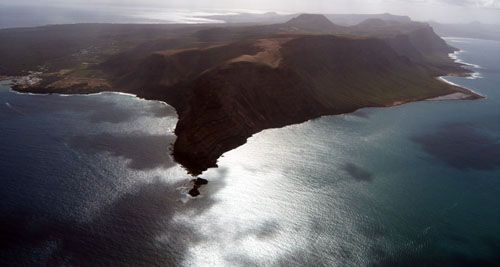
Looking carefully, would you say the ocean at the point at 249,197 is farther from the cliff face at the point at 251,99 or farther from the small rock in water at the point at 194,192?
the cliff face at the point at 251,99

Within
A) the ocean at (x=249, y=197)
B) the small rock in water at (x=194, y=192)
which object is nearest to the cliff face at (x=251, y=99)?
the ocean at (x=249, y=197)

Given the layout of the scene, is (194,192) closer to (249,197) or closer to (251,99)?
(249,197)

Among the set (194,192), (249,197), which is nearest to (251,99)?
(249,197)

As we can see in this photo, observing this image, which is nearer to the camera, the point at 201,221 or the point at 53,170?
the point at 201,221

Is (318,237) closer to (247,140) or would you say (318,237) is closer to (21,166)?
(247,140)

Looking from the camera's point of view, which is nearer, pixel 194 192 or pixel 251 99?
pixel 194 192

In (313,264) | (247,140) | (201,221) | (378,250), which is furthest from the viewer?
(247,140)

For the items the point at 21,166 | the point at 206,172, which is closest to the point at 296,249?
the point at 206,172

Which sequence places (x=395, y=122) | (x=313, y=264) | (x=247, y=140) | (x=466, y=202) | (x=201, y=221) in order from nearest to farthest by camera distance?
(x=313, y=264) < (x=201, y=221) < (x=466, y=202) < (x=247, y=140) < (x=395, y=122)

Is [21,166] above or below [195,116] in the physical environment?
below
